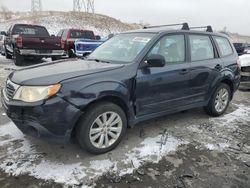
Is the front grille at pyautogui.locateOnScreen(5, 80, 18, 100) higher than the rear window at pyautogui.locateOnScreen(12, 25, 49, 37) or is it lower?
lower

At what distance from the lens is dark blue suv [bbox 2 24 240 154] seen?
3.22 metres

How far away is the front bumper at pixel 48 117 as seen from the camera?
124 inches

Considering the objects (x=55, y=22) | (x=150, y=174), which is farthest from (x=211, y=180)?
(x=55, y=22)

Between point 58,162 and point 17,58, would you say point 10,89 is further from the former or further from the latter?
point 17,58

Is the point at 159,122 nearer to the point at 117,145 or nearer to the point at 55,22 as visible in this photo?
the point at 117,145

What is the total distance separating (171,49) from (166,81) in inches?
24.3

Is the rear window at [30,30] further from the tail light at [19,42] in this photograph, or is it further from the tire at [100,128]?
the tire at [100,128]

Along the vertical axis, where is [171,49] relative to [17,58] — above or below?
above

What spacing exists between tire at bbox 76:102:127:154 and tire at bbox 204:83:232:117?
2316mm

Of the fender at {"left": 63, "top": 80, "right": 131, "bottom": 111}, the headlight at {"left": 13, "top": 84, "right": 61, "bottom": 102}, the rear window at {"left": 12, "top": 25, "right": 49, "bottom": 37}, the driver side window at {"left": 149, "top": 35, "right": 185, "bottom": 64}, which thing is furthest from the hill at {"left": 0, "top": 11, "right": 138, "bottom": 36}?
the headlight at {"left": 13, "top": 84, "right": 61, "bottom": 102}

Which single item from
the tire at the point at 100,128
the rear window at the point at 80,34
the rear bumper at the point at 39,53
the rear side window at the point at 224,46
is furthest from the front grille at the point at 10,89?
the rear window at the point at 80,34

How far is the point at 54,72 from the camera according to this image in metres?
3.52

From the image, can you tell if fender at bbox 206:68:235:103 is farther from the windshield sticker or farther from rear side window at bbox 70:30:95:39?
Answer: rear side window at bbox 70:30:95:39

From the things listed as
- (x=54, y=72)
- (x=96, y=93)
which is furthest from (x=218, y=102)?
(x=54, y=72)
